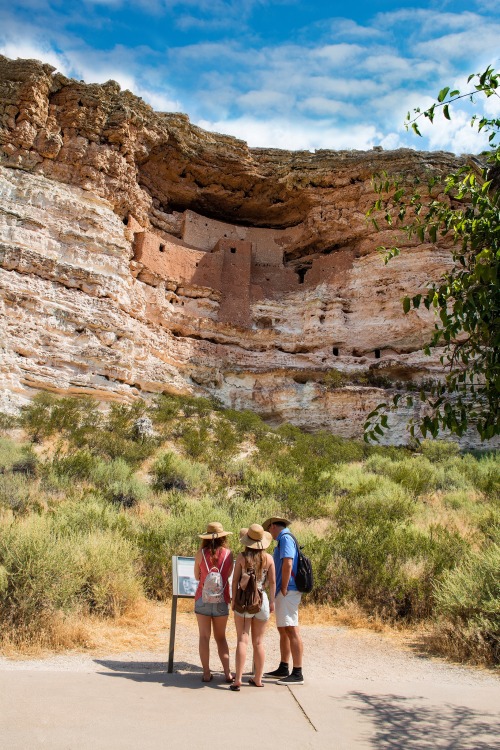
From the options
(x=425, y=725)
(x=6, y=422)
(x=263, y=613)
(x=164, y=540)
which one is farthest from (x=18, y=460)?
(x=425, y=725)

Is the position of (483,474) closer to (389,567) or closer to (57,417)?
(389,567)

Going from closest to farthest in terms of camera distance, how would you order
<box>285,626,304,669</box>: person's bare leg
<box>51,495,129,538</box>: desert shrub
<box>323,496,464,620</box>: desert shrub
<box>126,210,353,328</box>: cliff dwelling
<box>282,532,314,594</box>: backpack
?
1. <box>285,626,304,669</box>: person's bare leg
2. <box>282,532,314,594</box>: backpack
3. <box>323,496,464,620</box>: desert shrub
4. <box>51,495,129,538</box>: desert shrub
5. <box>126,210,353,328</box>: cliff dwelling

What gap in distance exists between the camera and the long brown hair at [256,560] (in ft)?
14.0

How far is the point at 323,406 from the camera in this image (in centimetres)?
1878

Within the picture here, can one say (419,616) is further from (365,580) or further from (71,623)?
(71,623)

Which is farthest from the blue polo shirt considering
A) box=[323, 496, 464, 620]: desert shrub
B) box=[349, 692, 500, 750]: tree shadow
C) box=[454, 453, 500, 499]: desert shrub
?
box=[454, 453, 500, 499]: desert shrub

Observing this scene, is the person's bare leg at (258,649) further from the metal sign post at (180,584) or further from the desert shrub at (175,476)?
the desert shrub at (175,476)

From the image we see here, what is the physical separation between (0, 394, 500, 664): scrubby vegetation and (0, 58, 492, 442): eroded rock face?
91.5 inches

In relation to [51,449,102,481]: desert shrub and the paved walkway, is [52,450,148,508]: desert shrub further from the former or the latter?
the paved walkway

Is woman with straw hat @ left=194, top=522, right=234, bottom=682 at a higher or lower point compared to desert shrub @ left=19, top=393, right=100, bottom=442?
lower

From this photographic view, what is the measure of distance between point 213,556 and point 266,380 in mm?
15645

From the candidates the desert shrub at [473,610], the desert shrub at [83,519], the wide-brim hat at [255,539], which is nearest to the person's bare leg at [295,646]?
the wide-brim hat at [255,539]

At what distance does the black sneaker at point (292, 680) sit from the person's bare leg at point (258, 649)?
0.16 metres

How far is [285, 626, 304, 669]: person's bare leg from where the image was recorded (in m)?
4.25
